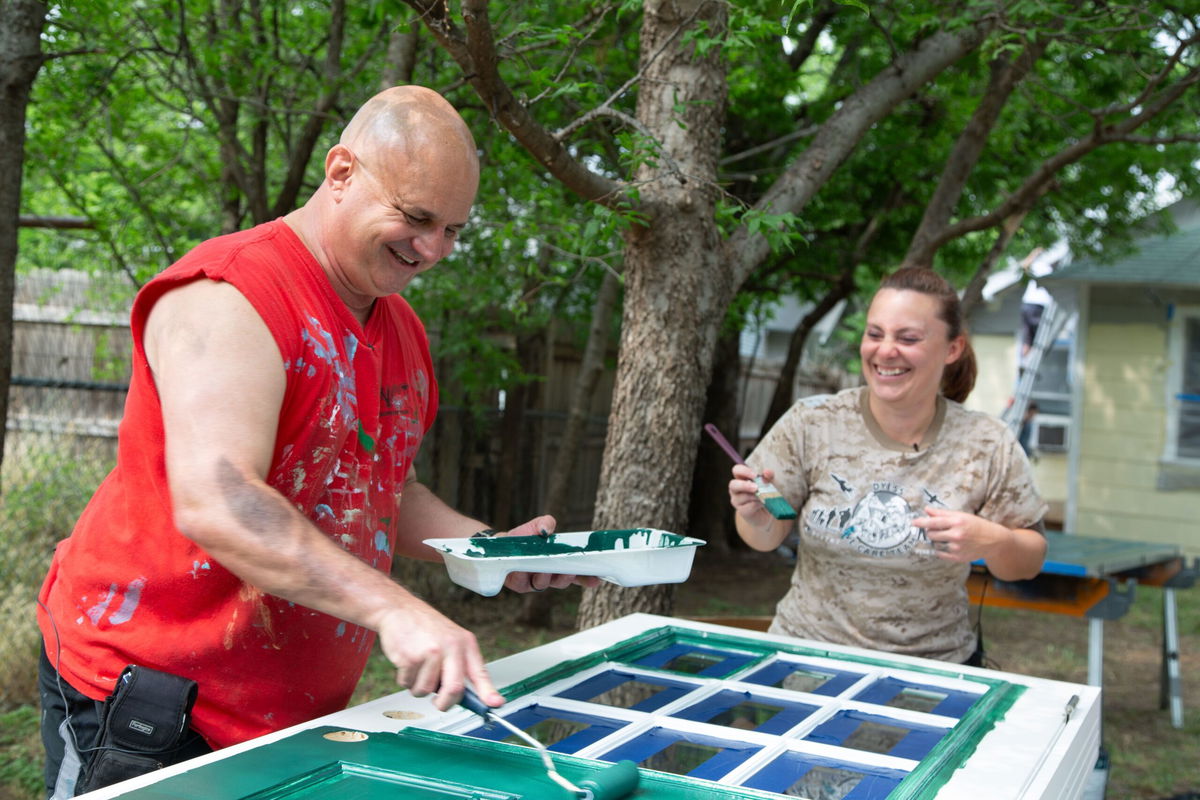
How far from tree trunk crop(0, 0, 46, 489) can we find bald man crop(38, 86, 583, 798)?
1.64 m

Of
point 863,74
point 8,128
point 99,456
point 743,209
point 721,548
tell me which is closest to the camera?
point 8,128

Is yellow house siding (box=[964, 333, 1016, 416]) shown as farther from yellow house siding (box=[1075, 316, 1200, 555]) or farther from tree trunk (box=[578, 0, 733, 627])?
tree trunk (box=[578, 0, 733, 627])

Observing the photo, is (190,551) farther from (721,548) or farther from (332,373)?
(721,548)

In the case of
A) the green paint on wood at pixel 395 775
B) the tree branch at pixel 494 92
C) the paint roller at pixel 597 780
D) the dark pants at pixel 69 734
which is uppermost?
the tree branch at pixel 494 92

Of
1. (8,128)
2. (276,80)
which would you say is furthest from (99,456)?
(8,128)

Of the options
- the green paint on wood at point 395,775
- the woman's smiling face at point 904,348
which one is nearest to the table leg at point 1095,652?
the woman's smiling face at point 904,348

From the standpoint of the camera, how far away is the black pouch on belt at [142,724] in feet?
5.58

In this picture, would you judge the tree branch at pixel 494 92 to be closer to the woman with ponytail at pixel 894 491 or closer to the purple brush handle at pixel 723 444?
the purple brush handle at pixel 723 444

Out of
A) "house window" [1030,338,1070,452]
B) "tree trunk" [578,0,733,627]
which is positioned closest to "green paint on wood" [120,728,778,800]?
"tree trunk" [578,0,733,627]

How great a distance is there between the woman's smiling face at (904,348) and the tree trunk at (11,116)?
247 centimetres

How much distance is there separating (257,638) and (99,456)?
5369 mm

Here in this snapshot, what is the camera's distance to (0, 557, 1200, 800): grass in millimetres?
4688

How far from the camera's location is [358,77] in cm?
575

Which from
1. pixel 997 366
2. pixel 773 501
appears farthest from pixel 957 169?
pixel 997 366
